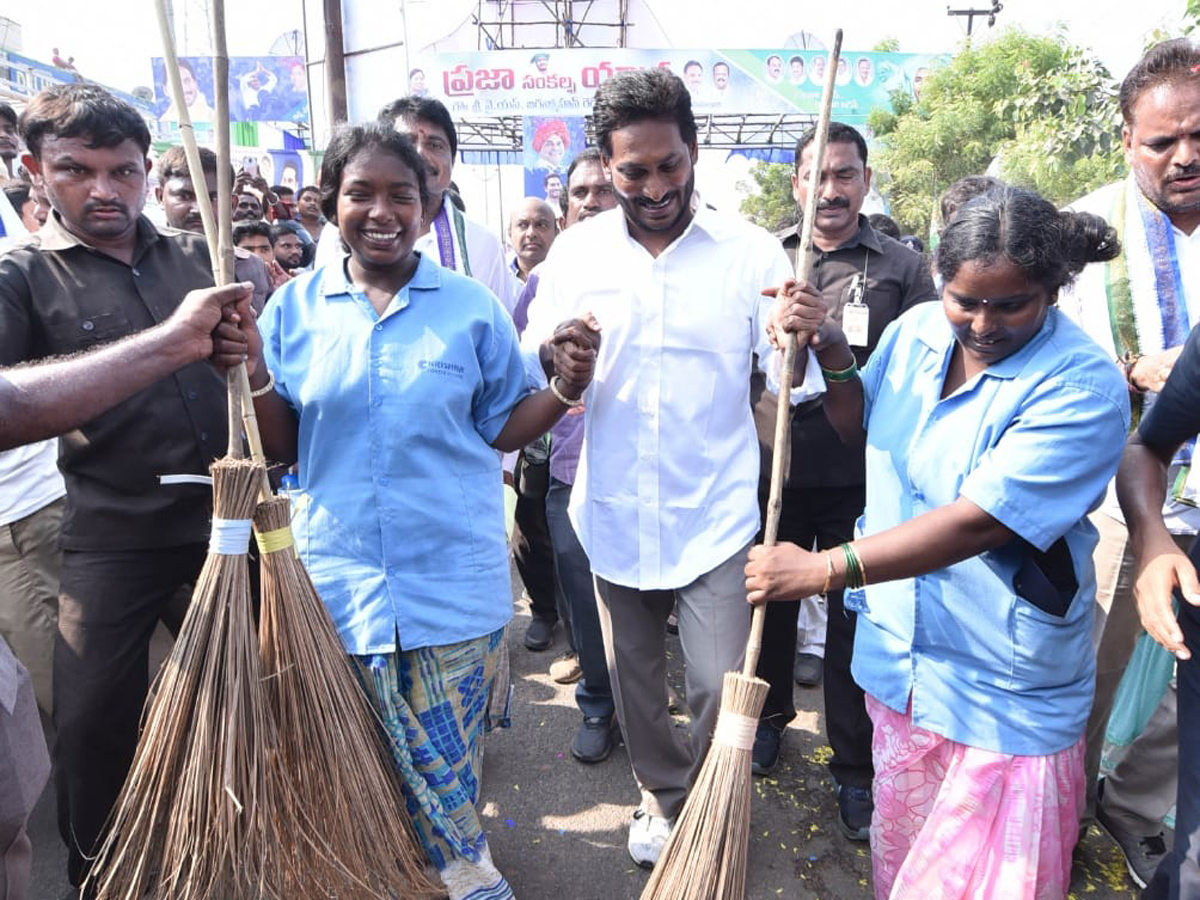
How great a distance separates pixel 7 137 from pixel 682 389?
173 inches

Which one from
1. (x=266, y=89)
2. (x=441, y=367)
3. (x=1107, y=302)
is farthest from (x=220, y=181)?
(x=266, y=89)

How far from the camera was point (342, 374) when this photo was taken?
1.96 m

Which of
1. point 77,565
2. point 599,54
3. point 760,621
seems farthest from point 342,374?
point 599,54

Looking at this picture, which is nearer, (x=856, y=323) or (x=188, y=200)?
(x=856, y=323)

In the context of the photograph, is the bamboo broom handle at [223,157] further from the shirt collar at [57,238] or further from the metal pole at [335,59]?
the metal pole at [335,59]

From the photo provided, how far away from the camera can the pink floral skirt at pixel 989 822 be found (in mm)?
1754

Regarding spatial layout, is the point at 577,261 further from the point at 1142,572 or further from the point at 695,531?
A: the point at 1142,572

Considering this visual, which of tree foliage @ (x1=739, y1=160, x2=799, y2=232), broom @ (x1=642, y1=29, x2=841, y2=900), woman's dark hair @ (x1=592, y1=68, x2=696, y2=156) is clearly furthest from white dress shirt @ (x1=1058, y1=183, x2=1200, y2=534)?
tree foliage @ (x1=739, y1=160, x2=799, y2=232)

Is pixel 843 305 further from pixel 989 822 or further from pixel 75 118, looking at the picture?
pixel 75 118

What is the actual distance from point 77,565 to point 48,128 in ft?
3.67

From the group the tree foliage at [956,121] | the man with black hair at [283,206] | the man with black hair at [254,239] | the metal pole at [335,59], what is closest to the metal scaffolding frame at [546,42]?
the tree foliage at [956,121]

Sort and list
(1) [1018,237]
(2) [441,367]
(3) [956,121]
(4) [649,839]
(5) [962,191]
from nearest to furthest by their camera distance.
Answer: (1) [1018,237]
(2) [441,367]
(4) [649,839]
(5) [962,191]
(3) [956,121]

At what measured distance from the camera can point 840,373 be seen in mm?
2064

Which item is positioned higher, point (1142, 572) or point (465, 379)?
point (465, 379)
